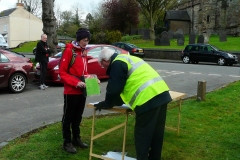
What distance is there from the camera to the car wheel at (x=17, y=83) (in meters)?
10.5

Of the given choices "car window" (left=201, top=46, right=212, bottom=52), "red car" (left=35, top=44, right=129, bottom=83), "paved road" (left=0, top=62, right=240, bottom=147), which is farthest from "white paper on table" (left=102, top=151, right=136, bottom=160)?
"car window" (left=201, top=46, right=212, bottom=52)

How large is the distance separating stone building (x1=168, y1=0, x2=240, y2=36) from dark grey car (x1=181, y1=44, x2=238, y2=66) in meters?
26.8

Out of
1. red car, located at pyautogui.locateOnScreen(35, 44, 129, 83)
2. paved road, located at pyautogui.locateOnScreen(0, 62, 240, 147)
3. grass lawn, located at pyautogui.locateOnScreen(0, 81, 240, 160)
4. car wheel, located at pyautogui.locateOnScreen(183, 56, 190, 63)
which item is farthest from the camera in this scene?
car wheel, located at pyautogui.locateOnScreen(183, 56, 190, 63)

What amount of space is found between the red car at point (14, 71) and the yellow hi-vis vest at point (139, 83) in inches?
293

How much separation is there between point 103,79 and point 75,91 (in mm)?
8959

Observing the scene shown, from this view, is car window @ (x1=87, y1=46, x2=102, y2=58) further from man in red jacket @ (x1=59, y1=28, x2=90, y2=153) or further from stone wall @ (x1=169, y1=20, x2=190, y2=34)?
stone wall @ (x1=169, y1=20, x2=190, y2=34)

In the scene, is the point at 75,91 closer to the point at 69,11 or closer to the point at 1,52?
the point at 1,52

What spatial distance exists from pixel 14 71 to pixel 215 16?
51.7 meters

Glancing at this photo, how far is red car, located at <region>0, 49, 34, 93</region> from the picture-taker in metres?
10.3

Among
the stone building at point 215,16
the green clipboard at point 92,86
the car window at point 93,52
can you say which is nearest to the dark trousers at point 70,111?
the green clipboard at point 92,86

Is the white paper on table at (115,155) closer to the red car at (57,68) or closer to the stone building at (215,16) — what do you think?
the red car at (57,68)

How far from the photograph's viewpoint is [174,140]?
5.79 meters

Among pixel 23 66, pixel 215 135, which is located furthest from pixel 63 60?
pixel 23 66

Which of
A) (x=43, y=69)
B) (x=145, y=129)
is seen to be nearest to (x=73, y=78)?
(x=145, y=129)
